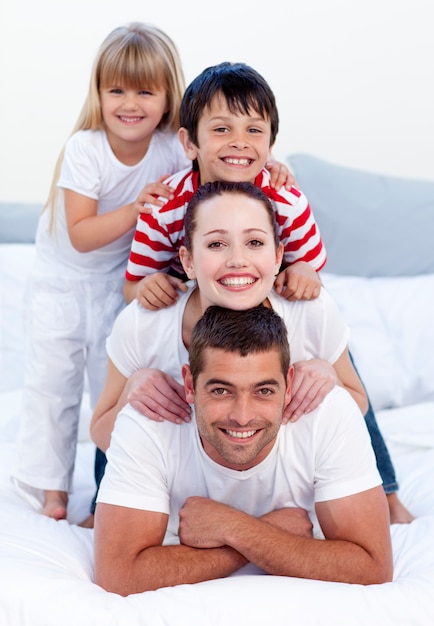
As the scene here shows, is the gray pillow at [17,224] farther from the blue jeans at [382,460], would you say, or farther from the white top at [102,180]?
the blue jeans at [382,460]

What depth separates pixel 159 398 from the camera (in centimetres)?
157

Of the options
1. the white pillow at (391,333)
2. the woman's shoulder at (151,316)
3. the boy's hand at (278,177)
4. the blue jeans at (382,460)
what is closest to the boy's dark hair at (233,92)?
the boy's hand at (278,177)

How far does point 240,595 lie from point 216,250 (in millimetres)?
573

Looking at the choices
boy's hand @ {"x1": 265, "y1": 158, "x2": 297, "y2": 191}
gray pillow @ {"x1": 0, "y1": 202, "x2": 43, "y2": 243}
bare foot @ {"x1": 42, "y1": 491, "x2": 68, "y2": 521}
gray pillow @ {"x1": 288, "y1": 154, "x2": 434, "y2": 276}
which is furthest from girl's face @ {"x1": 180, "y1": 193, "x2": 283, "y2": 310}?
gray pillow @ {"x1": 0, "y1": 202, "x2": 43, "y2": 243}

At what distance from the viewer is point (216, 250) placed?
154 cm

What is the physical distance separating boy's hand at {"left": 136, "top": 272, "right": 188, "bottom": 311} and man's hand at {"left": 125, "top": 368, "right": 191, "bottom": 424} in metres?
0.13

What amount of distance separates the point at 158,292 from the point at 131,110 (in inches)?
18.9

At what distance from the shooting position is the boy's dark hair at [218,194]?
159cm

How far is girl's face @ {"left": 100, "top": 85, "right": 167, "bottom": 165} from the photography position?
192 centimetres

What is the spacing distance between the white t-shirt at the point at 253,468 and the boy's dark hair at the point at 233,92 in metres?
0.56

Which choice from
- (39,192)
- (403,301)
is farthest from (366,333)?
(39,192)

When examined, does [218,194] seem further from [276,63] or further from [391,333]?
[276,63]

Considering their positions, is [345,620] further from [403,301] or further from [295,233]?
[403,301]

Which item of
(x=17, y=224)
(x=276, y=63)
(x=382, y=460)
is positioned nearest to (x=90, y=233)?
(x=382, y=460)
